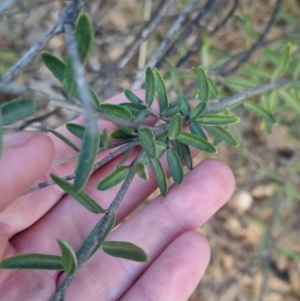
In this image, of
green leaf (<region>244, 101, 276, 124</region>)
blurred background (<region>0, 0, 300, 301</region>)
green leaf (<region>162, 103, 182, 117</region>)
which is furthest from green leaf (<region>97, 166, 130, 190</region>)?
blurred background (<region>0, 0, 300, 301</region>)

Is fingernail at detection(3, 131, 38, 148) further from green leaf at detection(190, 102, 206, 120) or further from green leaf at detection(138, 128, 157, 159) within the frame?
green leaf at detection(190, 102, 206, 120)

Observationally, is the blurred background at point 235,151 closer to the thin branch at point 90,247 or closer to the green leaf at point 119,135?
the green leaf at point 119,135

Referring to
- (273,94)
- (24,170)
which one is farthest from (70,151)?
(273,94)

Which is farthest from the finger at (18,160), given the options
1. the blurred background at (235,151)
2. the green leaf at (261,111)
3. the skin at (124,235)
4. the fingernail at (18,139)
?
the blurred background at (235,151)

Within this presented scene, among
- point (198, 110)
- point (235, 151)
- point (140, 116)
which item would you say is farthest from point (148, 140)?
point (235, 151)

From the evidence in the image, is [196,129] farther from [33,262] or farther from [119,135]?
[33,262]

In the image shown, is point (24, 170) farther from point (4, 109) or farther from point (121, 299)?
point (121, 299)
